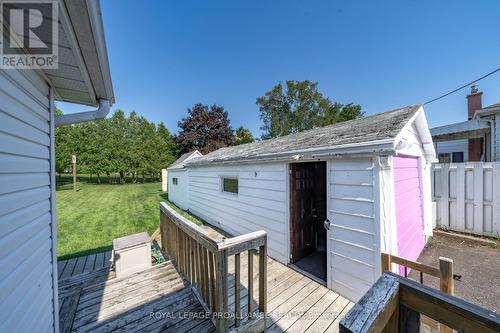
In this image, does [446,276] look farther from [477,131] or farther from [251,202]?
[477,131]

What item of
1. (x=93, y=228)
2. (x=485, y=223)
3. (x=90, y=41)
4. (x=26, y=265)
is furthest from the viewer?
(x=93, y=228)

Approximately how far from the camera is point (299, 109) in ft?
82.8

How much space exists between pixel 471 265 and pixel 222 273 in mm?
5512

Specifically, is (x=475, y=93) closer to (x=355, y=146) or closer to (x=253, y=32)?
(x=253, y=32)

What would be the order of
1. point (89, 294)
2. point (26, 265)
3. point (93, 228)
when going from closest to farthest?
point (26, 265) < point (89, 294) < point (93, 228)

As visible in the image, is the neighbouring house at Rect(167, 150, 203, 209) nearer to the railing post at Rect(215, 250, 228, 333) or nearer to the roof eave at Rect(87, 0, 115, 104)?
the roof eave at Rect(87, 0, 115, 104)

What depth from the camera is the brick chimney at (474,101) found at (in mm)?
10195

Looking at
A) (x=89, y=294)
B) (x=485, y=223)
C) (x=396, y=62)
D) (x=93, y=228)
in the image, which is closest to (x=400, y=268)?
(x=485, y=223)

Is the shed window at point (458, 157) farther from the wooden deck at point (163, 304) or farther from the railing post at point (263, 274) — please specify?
the railing post at point (263, 274)

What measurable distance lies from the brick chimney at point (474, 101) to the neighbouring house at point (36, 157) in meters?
15.5

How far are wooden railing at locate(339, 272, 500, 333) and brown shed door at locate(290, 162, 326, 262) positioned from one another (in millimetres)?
3238

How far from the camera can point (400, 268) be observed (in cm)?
350

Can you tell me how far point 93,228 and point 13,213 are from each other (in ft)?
A: 25.0

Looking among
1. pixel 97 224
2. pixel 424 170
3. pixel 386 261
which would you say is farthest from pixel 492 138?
pixel 97 224
